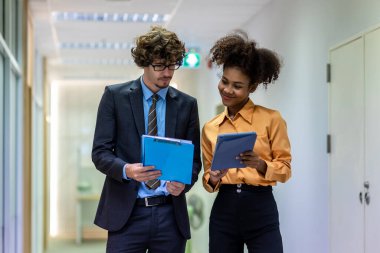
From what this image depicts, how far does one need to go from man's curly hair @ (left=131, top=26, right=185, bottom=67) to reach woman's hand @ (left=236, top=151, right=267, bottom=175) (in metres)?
0.44

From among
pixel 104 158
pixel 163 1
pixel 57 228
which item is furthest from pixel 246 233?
pixel 57 228

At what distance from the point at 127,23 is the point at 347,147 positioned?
3.72m

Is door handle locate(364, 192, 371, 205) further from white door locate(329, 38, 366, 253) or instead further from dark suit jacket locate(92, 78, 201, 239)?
dark suit jacket locate(92, 78, 201, 239)

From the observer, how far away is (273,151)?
7.59ft

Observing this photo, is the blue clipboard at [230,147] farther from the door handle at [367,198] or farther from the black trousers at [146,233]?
the door handle at [367,198]

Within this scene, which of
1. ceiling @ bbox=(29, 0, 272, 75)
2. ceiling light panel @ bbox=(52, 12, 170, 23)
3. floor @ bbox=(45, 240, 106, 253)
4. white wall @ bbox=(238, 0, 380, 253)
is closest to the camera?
white wall @ bbox=(238, 0, 380, 253)

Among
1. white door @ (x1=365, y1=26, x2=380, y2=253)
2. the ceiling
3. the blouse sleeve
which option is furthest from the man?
the ceiling

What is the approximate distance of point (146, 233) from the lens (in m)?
2.23

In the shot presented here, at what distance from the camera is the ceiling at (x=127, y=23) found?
562cm

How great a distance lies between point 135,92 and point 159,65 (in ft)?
0.48

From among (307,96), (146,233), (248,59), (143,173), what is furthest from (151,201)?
(307,96)

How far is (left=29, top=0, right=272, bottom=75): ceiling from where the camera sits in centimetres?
562

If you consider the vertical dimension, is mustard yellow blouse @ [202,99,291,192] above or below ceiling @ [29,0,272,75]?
below

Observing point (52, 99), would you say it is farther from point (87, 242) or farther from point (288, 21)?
point (288, 21)
